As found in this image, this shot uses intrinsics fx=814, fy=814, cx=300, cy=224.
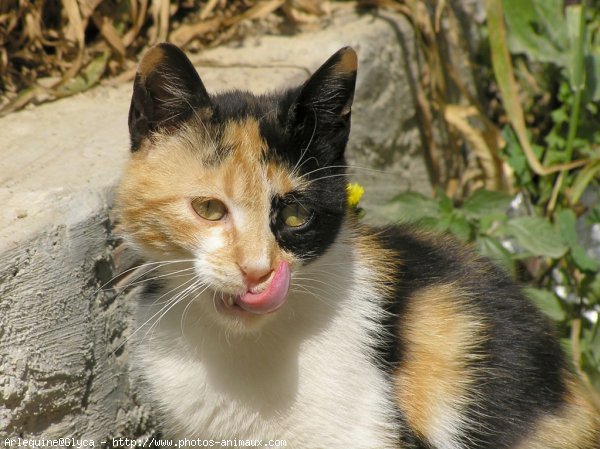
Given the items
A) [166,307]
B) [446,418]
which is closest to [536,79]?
[446,418]

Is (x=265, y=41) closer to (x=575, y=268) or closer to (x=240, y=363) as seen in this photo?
(x=575, y=268)

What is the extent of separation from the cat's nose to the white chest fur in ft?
0.76

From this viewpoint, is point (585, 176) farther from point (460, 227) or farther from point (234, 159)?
point (234, 159)

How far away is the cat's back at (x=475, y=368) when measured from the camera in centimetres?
239

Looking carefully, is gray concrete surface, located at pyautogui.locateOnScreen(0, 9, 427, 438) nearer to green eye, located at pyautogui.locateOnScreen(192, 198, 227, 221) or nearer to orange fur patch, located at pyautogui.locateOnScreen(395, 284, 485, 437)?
green eye, located at pyautogui.locateOnScreen(192, 198, 227, 221)

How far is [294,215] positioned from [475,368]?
74 cm

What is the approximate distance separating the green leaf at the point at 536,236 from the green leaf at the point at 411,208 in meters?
0.34

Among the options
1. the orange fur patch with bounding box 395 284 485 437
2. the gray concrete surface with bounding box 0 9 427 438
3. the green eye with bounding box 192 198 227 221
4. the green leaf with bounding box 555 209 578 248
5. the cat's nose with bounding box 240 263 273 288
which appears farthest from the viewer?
the green leaf with bounding box 555 209 578 248

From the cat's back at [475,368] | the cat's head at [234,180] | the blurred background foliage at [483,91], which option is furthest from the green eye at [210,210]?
the blurred background foliage at [483,91]

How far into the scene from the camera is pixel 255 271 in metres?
1.99

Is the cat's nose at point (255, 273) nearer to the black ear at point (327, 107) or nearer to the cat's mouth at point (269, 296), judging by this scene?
the cat's mouth at point (269, 296)

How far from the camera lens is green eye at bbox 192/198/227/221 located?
6.86 ft

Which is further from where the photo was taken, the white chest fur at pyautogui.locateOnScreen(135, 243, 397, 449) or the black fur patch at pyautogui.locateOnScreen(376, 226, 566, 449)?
the black fur patch at pyautogui.locateOnScreen(376, 226, 566, 449)

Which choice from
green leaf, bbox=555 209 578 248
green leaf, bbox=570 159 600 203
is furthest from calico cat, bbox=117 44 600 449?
green leaf, bbox=570 159 600 203
